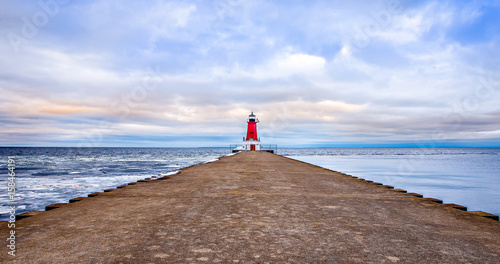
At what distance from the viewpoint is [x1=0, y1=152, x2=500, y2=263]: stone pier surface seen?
2.15m

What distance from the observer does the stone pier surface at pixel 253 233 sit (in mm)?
2146

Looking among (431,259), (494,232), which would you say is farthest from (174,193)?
(494,232)

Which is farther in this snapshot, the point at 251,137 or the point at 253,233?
the point at 251,137

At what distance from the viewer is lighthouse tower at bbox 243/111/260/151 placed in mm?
46281

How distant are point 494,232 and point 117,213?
14.0 feet

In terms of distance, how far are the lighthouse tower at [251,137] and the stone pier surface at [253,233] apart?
4182 centimetres

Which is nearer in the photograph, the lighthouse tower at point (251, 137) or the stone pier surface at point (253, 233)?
the stone pier surface at point (253, 233)

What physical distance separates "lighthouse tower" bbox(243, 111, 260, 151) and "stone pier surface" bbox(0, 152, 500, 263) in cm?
4182

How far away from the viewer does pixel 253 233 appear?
2.69m

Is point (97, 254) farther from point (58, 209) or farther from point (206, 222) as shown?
point (58, 209)

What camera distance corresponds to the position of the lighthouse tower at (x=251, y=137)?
46281 mm

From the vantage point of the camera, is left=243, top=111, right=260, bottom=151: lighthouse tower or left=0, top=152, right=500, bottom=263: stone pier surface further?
left=243, top=111, right=260, bottom=151: lighthouse tower

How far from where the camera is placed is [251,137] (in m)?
48.3

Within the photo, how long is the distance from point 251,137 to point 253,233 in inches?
1796
